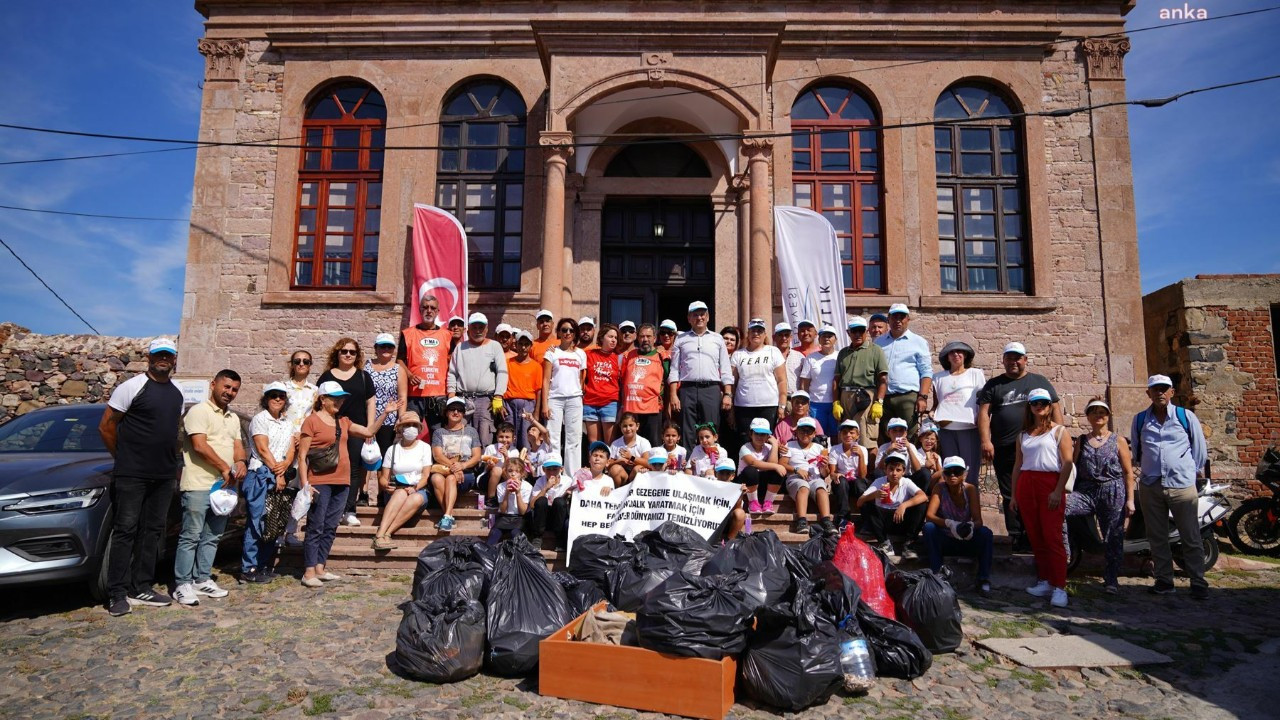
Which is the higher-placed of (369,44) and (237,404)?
(369,44)

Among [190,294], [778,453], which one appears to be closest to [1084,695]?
[778,453]

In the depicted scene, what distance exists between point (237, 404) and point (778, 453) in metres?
9.31

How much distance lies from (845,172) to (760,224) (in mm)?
2691

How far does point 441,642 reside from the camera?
4.35m

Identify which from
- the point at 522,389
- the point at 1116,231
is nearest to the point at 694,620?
the point at 522,389

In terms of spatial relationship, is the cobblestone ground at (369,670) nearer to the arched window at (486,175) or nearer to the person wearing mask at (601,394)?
the person wearing mask at (601,394)

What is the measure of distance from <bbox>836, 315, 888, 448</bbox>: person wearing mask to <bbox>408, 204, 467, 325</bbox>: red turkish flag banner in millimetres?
6161

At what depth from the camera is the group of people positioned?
614 centimetres

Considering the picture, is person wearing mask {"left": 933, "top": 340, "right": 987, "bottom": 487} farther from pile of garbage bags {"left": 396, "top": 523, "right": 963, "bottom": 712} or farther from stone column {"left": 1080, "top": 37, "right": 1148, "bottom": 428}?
stone column {"left": 1080, "top": 37, "right": 1148, "bottom": 428}

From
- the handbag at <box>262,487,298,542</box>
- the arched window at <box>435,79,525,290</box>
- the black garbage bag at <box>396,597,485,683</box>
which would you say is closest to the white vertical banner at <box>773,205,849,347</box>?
the arched window at <box>435,79,525,290</box>

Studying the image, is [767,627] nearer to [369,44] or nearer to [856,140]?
[856,140]

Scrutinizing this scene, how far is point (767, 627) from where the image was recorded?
406cm

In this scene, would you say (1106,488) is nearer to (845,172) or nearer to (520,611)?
(520,611)

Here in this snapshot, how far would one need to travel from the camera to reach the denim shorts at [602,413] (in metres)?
8.53
